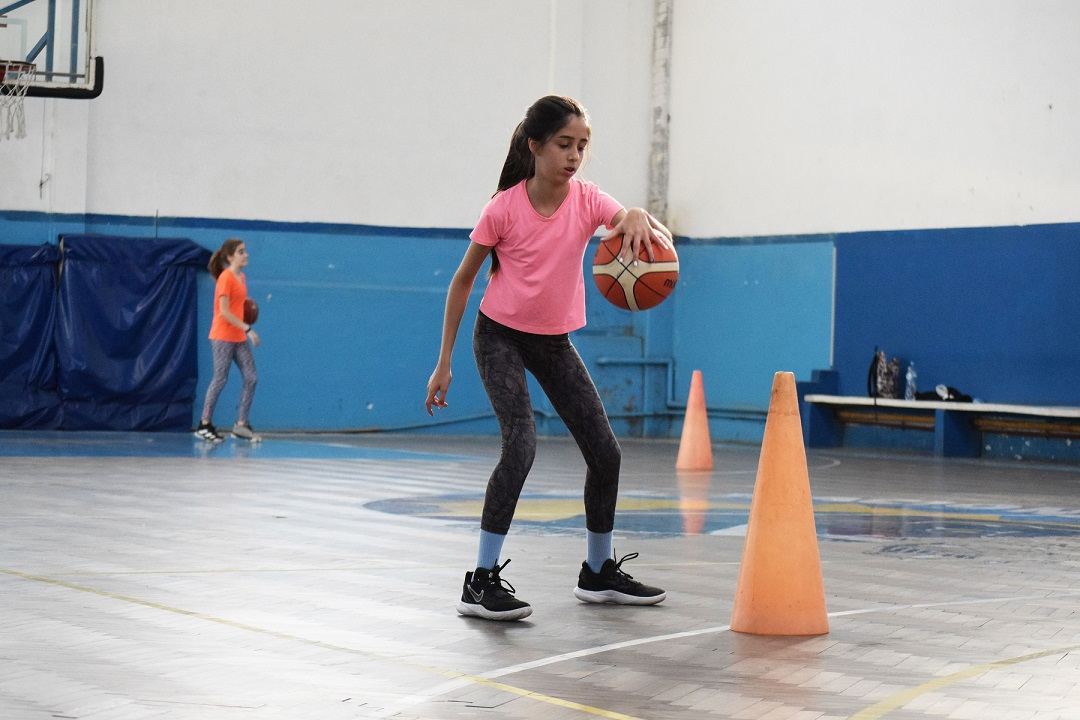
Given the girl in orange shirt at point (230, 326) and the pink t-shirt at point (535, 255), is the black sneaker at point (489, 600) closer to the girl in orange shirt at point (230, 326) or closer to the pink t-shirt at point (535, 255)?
the pink t-shirt at point (535, 255)

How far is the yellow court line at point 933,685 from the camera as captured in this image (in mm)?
4688

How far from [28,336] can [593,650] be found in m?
16.4

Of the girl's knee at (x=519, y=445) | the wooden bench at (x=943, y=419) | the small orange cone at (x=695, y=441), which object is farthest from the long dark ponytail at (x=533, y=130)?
the wooden bench at (x=943, y=419)

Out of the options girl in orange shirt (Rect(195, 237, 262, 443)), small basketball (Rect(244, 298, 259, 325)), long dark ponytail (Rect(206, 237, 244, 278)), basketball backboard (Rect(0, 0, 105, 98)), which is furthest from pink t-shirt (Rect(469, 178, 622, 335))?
basketball backboard (Rect(0, 0, 105, 98))

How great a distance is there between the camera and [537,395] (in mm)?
23125

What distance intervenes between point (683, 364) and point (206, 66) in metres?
8.19

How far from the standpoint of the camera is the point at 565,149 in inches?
254

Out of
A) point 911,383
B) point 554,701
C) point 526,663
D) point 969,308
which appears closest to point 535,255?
point 526,663

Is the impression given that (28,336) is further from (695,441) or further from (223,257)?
(695,441)

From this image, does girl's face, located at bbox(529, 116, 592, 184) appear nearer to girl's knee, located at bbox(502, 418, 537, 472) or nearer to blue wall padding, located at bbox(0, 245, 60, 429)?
girl's knee, located at bbox(502, 418, 537, 472)

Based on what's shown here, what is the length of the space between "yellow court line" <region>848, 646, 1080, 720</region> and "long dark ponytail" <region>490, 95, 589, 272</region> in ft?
8.54

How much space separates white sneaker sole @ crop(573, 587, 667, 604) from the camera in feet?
22.0

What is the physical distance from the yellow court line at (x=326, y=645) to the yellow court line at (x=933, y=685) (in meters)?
0.76

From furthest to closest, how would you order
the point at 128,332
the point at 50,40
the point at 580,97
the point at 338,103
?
the point at 580,97 → the point at 338,103 → the point at 128,332 → the point at 50,40
